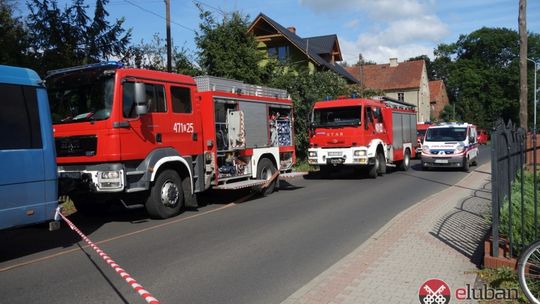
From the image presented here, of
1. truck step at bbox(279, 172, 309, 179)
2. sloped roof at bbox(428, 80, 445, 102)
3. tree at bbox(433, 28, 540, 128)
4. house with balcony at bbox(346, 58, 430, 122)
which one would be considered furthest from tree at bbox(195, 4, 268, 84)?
sloped roof at bbox(428, 80, 445, 102)

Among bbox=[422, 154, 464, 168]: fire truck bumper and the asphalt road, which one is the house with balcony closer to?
bbox=[422, 154, 464, 168]: fire truck bumper

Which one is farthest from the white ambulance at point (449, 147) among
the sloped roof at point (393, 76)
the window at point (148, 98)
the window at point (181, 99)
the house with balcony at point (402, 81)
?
the sloped roof at point (393, 76)

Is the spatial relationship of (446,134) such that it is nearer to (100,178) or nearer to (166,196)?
(166,196)

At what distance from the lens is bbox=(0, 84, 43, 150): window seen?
22.2ft

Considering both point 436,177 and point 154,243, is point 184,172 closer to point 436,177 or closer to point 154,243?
point 154,243

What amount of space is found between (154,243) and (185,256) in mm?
1080

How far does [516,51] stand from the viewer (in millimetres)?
78125

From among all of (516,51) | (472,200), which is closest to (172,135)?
(472,200)

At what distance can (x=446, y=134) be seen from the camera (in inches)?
872

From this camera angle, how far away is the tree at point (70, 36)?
15762 millimetres

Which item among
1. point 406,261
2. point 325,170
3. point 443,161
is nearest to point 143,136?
point 406,261

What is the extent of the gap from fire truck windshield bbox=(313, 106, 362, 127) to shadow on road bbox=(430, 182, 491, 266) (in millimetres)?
7209

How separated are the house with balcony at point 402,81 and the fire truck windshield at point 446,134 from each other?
46.1 metres

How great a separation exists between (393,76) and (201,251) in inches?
2715
